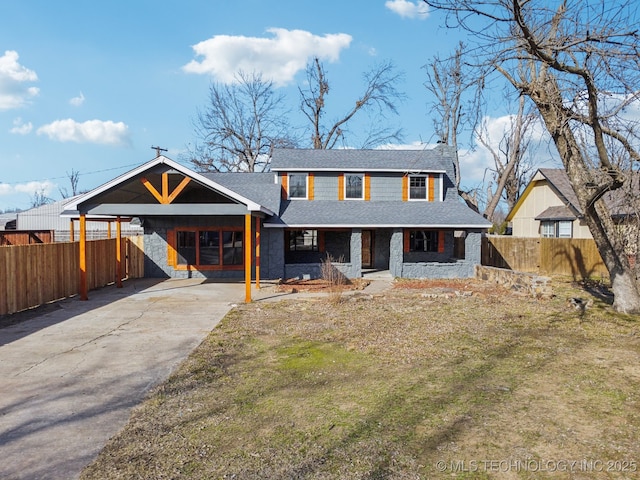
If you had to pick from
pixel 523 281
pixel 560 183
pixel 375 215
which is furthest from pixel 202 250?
pixel 560 183

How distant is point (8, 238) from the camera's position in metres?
23.1

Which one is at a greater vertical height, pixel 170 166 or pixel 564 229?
pixel 170 166

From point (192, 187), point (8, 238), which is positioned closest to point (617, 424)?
point (192, 187)

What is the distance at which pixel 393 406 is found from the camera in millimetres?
5141

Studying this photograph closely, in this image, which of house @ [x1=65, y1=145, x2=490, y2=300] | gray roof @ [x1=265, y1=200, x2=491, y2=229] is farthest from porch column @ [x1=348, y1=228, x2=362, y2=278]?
gray roof @ [x1=265, y1=200, x2=491, y2=229]

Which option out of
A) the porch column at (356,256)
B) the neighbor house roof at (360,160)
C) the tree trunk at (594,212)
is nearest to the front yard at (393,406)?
the tree trunk at (594,212)

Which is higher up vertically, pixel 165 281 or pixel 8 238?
pixel 8 238

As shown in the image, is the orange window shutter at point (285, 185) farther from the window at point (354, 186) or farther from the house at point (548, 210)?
the house at point (548, 210)

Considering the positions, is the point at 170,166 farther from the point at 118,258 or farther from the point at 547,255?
→ the point at 547,255

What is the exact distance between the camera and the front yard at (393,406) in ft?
12.7

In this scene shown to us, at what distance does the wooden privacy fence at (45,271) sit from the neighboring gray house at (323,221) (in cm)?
224

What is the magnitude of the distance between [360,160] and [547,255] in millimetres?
10354

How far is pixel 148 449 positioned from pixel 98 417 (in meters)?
1.15

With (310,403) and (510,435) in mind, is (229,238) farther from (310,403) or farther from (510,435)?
(510,435)
